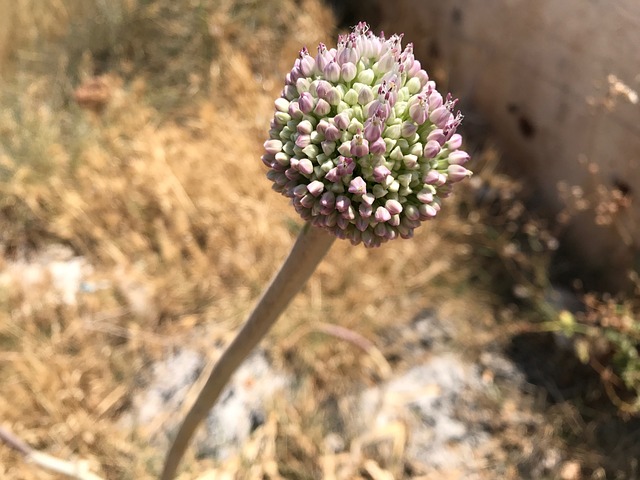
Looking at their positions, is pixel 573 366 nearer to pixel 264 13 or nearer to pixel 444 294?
pixel 444 294

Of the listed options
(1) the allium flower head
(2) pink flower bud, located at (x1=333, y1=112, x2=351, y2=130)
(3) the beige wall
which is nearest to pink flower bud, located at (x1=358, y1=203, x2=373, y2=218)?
(1) the allium flower head

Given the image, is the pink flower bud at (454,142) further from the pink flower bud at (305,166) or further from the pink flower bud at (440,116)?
the pink flower bud at (305,166)

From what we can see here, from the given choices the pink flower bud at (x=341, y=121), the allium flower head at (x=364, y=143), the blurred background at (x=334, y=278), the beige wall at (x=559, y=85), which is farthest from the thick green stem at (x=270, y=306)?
the beige wall at (x=559, y=85)

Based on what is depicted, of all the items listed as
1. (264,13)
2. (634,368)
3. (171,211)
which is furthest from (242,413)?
(264,13)

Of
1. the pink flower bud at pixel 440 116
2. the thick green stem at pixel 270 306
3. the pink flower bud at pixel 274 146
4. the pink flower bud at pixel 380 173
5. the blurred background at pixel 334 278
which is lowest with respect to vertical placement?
the blurred background at pixel 334 278

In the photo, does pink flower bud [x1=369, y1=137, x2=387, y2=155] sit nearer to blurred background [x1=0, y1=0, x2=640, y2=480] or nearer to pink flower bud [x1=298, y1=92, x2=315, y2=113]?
pink flower bud [x1=298, y1=92, x2=315, y2=113]

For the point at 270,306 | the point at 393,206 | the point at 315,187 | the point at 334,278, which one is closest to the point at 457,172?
the point at 393,206

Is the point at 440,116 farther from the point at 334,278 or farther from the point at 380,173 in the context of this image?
the point at 334,278
